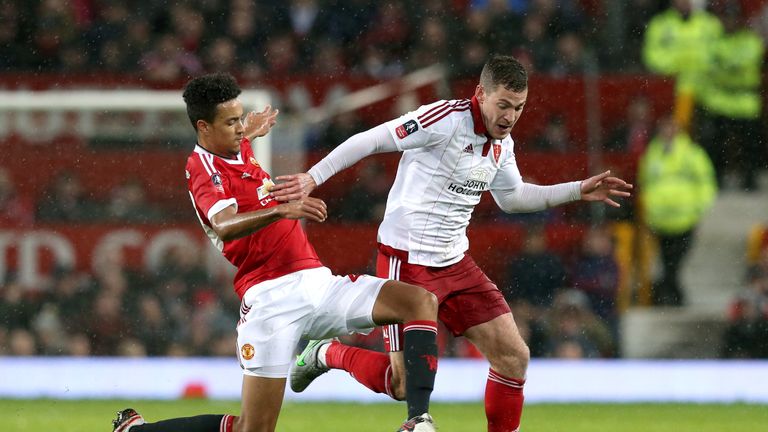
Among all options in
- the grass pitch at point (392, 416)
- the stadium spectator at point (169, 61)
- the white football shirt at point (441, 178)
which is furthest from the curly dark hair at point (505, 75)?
the stadium spectator at point (169, 61)

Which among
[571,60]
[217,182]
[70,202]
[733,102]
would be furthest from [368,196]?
[217,182]

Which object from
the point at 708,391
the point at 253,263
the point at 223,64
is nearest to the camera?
the point at 253,263

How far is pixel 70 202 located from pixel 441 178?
22.1 feet

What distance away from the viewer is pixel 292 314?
6.18 meters

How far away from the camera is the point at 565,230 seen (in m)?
12.5

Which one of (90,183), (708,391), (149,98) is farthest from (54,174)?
(708,391)

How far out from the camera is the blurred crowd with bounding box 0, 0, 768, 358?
12234 millimetres

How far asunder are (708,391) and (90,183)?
18.8 feet

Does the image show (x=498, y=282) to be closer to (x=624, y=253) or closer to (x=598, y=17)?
(x=624, y=253)

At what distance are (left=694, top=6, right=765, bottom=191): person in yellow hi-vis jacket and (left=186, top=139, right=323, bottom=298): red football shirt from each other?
7.84 meters

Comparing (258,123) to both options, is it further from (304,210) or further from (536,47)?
(536,47)

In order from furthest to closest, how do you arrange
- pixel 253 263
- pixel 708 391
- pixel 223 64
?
1. pixel 223 64
2. pixel 708 391
3. pixel 253 263

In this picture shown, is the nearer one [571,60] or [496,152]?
[496,152]

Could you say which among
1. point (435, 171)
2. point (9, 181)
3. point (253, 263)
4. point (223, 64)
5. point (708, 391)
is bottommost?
point (708, 391)
